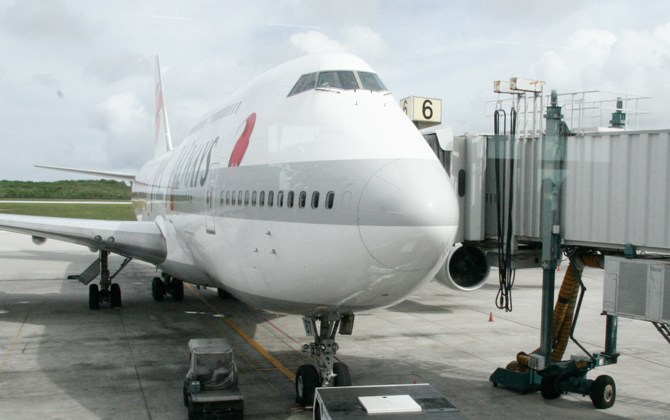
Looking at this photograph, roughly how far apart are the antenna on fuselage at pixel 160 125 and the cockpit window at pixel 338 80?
1915 centimetres

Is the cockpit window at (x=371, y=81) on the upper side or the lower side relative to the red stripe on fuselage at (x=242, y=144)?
upper

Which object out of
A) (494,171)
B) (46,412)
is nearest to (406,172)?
(494,171)

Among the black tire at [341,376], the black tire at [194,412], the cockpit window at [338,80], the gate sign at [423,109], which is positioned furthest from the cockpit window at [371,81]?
the gate sign at [423,109]

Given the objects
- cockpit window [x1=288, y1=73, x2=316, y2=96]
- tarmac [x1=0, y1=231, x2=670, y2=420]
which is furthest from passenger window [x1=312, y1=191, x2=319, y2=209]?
tarmac [x1=0, y1=231, x2=670, y2=420]

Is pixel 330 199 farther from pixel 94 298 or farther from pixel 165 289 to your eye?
pixel 165 289

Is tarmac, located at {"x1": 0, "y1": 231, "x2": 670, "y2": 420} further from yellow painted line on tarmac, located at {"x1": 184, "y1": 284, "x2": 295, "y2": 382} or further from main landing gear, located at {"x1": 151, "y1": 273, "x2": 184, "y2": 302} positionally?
main landing gear, located at {"x1": 151, "y1": 273, "x2": 184, "y2": 302}

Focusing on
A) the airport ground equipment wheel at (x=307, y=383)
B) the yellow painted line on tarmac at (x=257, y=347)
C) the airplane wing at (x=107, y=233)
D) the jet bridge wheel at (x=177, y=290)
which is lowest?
the yellow painted line on tarmac at (x=257, y=347)

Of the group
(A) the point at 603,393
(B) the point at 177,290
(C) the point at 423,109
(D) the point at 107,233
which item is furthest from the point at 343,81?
(B) the point at 177,290

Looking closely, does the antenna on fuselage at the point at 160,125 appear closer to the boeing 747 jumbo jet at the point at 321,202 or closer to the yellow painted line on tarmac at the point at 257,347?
the yellow painted line on tarmac at the point at 257,347

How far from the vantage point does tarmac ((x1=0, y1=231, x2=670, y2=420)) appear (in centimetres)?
969

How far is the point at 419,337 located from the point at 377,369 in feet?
10.8

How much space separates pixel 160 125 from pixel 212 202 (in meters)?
19.8

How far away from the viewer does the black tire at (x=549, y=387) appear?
404 inches

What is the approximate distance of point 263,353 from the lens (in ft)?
42.1
